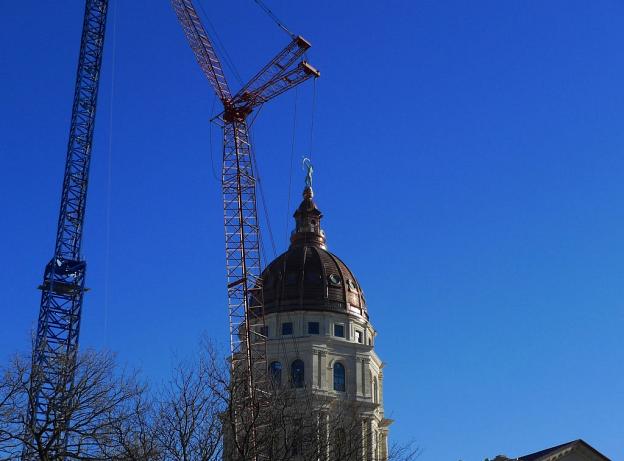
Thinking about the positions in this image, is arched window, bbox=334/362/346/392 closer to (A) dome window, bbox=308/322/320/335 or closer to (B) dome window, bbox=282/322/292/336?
(A) dome window, bbox=308/322/320/335

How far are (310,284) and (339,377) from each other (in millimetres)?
10978

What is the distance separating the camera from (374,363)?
360 ft

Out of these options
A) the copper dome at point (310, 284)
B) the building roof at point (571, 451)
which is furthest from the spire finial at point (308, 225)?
the building roof at point (571, 451)

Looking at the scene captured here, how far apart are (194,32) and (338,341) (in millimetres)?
36958

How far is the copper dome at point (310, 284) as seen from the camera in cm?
10812

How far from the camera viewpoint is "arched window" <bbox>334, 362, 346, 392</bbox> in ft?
342

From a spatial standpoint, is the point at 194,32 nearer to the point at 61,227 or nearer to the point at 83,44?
the point at 83,44

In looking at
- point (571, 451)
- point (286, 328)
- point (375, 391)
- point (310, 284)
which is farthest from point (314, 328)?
point (571, 451)

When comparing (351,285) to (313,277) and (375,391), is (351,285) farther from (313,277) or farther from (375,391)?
(375,391)

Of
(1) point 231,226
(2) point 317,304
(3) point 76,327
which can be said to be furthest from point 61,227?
(2) point 317,304

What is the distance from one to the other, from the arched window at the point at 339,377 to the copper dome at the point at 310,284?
6225 millimetres

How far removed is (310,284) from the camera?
360ft

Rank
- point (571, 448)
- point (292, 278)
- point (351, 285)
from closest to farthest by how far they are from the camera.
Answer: point (571, 448) → point (292, 278) → point (351, 285)

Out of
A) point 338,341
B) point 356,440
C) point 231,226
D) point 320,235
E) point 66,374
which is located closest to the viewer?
point 66,374
